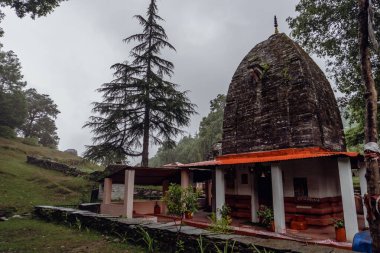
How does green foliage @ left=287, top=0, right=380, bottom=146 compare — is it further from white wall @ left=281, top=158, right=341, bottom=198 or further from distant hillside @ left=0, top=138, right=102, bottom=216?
distant hillside @ left=0, top=138, right=102, bottom=216

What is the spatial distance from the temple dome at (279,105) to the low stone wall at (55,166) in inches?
640

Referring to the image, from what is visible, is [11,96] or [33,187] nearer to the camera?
[33,187]

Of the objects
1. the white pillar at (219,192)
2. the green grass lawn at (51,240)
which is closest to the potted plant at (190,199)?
the green grass lawn at (51,240)

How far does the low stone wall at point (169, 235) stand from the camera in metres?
5.08

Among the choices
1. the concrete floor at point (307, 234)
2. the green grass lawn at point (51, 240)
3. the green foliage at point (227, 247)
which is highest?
the green foliage at point (227, 247)

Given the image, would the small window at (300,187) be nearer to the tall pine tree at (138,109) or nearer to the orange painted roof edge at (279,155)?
the orange painted roof edge at (279,155)

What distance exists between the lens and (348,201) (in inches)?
364

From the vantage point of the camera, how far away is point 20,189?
1859 cm

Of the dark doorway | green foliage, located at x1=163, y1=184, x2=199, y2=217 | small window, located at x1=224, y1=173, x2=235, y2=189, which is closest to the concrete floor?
the dark doorway

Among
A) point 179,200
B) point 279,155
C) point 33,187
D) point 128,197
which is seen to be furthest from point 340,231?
point 33,187

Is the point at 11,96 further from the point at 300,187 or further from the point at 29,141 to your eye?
the point at 300,187

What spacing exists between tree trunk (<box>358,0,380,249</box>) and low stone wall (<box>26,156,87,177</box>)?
24.1 m

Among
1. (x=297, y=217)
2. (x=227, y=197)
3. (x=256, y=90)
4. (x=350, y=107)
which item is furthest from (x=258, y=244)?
(x=350, y=107)

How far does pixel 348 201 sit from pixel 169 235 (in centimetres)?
667
